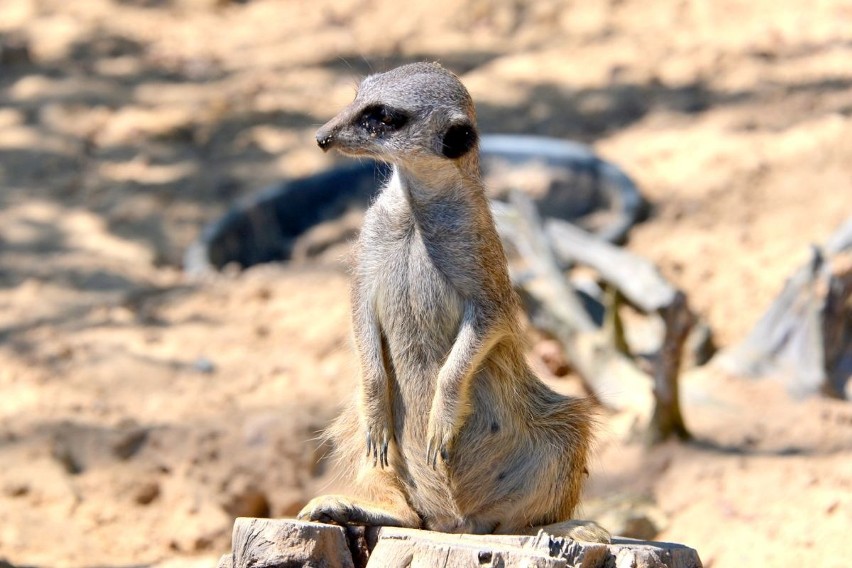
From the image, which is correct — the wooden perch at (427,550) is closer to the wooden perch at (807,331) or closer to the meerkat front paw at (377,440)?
the meerkat front paw at (377,440)

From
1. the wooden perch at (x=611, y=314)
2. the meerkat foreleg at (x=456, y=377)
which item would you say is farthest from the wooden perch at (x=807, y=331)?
the meerkat foreleg at (x=456, y=377)

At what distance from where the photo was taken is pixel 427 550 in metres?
2.47

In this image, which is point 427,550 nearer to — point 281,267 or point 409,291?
point 409,291

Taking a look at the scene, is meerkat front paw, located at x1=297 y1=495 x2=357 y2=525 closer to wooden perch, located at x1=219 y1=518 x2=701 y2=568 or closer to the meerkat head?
wooden perch, located at x1=219 y1=518 x2=701 y2=568

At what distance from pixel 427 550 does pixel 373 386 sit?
0.59m

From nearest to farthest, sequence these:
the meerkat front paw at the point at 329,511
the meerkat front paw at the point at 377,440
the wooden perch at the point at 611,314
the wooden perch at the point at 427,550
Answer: the wooden perch at the point at 427,550 → the meerkat front paw at the point at 329,511 → the meerkat front paw at the point at 377,440 → the wooden perch at the point at 611,314

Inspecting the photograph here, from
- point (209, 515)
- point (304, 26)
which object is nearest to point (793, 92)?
point (304, 26)

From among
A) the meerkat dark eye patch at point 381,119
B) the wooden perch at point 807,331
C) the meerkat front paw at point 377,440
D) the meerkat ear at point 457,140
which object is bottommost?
the wooden perch at point 807,331

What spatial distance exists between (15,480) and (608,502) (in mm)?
2175

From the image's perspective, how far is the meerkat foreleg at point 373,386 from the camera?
2943 millimetres

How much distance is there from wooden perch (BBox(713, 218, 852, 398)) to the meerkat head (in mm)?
2120

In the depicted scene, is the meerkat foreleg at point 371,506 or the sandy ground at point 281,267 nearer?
the meerkat foreleg at point 371,506

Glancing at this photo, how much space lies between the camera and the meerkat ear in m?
2.79

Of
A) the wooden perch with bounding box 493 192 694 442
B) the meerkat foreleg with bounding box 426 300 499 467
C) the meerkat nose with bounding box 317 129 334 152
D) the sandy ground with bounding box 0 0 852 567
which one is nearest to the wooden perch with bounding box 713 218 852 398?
the sandy ground with bounding box 0 0 852 567
